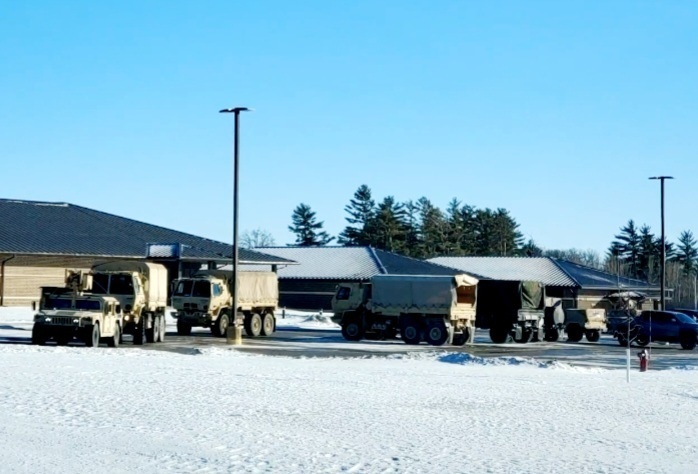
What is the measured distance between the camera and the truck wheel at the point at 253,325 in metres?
47.4

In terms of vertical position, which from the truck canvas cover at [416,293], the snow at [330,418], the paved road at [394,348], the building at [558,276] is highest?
the building at [558,276]

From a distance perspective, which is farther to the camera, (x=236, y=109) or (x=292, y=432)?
(x=236, y=109)

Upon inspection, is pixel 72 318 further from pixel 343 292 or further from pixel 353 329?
pixel 343 292

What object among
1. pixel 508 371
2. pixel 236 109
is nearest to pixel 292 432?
pixel 508 371

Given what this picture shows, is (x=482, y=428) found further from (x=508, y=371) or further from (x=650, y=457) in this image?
(x=508, y=371)

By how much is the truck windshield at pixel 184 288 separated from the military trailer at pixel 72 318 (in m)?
9.74

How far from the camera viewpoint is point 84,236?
67.4 metres

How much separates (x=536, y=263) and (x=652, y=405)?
70647mm

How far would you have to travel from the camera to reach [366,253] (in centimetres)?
8706

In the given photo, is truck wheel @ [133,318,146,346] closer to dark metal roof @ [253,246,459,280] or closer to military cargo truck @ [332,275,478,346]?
military cargo truck @ [332,275,478,346]

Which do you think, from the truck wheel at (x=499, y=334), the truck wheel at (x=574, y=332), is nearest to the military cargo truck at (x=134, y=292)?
the truck wheel at (x=499, y=334)

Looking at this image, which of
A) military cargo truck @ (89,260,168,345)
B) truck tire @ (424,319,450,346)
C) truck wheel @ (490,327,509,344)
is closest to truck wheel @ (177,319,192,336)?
military cargo truck @ (89,260,168,345)

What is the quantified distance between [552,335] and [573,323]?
131cm

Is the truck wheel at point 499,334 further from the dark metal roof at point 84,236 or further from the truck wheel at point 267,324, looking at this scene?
the dark metal roof at point 84,236
